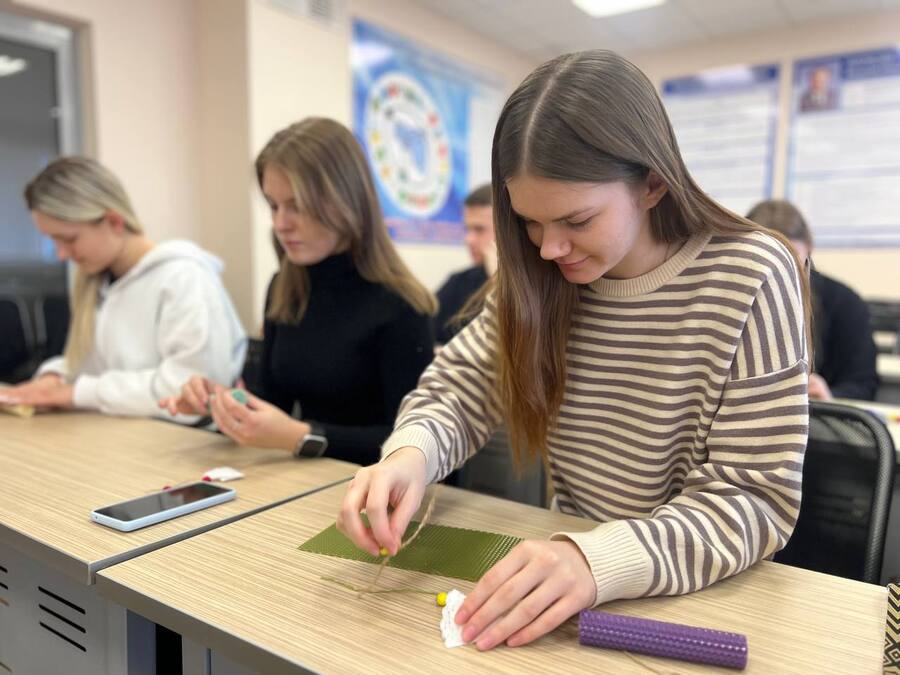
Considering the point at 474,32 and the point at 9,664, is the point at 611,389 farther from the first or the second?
the point at 474,32

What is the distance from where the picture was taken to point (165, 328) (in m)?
1.74

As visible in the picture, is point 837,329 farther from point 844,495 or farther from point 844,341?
point 844,495

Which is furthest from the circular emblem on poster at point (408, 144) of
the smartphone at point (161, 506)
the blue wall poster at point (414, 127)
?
the smartphone at point (161, 506)

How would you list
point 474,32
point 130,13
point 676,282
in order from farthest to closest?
point 474,32 → point 130,13 → point 676,282

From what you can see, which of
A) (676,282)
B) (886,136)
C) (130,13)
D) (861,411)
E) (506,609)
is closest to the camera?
(506,609)

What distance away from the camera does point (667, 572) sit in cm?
71

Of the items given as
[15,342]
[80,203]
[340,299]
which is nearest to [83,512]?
[340,299]

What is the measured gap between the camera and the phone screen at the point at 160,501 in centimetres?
91

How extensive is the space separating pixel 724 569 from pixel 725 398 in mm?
203

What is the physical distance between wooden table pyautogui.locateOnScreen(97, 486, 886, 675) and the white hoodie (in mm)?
909

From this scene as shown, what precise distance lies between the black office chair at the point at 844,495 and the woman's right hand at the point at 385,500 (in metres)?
0.56

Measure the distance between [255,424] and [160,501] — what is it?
27cm

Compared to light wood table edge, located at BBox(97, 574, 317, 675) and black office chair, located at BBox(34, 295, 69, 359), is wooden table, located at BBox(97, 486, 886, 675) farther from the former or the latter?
black office chair, located at BBox(34, 295, 69, 359)

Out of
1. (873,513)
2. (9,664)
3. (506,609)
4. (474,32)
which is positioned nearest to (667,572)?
(506,609)
